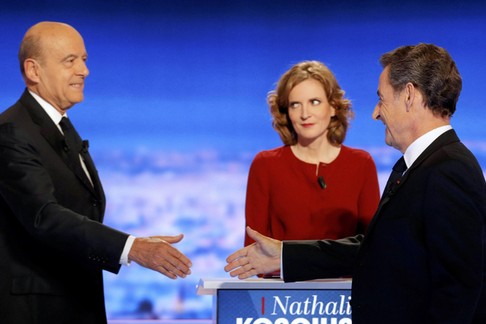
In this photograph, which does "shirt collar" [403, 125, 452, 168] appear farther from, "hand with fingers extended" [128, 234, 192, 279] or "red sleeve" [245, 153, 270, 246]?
"red sleeve" [245, 153, 270, 246]

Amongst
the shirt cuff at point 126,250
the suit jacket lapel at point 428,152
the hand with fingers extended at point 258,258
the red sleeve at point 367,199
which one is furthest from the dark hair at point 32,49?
the red sleeve at point 367,199

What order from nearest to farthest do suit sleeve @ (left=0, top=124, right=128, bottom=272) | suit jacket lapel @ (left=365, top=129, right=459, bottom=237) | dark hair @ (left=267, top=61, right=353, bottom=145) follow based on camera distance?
suit jacket lapel @ (left=365, top=129, right=459, bottom=237) → suit sleeve @ (left=0, top=124, right=128, bottom=272) → dark hair @ (left=267, top=61, right=353, bottom=145)

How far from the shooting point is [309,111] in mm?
3406

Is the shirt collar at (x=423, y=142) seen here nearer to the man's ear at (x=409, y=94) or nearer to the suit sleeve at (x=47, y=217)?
the man's ear at (x=409, y=94)

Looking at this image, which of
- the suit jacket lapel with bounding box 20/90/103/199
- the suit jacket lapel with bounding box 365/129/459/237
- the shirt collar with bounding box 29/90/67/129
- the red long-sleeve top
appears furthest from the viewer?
the red long-sleeve top

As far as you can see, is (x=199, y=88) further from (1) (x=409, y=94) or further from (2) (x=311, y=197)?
(1) (x=409, y=94)

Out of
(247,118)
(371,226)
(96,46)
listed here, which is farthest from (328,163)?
(96,46)

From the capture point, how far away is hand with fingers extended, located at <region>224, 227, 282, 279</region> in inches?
103

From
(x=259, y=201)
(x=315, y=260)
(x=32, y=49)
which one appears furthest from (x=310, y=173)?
(x=32, y=49)

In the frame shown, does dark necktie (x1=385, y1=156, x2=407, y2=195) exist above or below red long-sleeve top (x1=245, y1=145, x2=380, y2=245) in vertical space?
below

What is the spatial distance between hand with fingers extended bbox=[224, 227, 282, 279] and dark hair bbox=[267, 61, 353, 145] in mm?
963

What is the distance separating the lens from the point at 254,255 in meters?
2.63

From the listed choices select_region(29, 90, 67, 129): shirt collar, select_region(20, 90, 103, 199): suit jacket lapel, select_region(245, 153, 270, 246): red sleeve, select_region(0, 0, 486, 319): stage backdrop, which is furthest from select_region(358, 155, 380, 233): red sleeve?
select_region(0, 0, 486, 319): stage backdrop

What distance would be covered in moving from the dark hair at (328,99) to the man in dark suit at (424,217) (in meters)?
1.16
